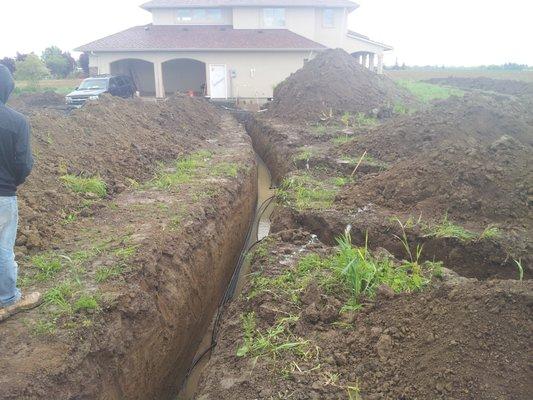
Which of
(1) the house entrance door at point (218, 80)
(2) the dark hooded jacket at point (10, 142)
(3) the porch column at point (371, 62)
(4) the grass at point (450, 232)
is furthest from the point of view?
(3) the porch column at point (371, 62)

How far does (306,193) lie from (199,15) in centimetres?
2345

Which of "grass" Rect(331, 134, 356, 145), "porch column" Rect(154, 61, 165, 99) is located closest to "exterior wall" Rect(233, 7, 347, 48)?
"porch column" Rect(154, 61, 165, 99)

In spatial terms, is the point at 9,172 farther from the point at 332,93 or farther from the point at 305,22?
the point at 305,22

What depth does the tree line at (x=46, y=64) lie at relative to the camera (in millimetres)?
29219

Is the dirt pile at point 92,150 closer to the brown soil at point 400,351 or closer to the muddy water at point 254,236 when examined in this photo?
the muddy water at point 254,236

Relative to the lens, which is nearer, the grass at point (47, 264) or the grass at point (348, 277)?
the grass at point (348, 277)

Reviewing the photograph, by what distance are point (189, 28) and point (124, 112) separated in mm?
17346

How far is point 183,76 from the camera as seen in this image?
95.0 ft

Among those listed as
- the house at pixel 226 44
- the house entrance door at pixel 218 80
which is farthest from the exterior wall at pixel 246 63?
the house entrance door at pixel 218 80

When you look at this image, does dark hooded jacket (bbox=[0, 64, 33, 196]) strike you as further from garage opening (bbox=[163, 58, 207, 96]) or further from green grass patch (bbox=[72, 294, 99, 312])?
garage opening (bbox=[163, 58, 207, 96])

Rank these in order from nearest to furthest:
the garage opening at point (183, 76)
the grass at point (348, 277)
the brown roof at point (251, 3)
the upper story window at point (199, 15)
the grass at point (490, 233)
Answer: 1. the grass at point (348, 277)
2. the grass at point (490, 233)
3. the brown roof at point (251, 3)
4. the upper story window at point (199, 15)
5. the garage opening at point (183, 76)

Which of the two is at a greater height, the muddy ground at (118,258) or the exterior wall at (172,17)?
the exterior wall at (172,17)

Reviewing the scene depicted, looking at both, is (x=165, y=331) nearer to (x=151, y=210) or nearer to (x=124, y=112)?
(x=151, y=210)

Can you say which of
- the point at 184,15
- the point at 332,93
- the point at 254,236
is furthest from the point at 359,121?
the point at 184,15
